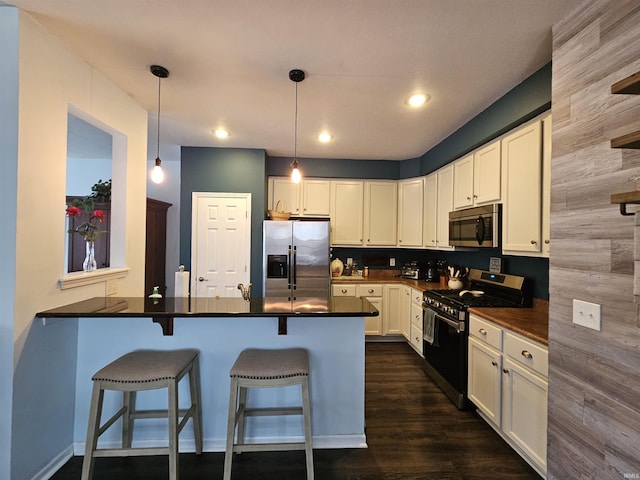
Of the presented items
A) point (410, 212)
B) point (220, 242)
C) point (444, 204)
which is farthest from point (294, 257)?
point (444, 204)

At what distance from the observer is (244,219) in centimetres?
391

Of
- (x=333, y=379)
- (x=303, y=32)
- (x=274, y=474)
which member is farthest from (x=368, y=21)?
(x=274, y=474)

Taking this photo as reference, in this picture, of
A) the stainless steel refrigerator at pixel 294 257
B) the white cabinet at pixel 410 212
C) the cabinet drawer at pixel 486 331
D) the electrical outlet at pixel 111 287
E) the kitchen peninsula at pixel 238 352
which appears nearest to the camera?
the kitchen peninsula at pixel 238 352

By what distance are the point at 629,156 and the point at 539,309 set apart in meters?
1.60

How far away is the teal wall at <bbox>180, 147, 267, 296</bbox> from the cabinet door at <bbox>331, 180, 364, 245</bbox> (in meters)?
1.05

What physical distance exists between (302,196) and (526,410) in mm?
3365

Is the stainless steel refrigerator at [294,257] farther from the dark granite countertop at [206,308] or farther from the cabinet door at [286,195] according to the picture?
the dark granite countertop at [206,308]

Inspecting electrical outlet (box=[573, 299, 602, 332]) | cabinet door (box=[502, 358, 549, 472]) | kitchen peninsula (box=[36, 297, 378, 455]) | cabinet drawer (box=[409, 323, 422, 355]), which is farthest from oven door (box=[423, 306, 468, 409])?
electrical outlet (box=[573, 299, 602, 332])

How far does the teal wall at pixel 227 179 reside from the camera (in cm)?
387

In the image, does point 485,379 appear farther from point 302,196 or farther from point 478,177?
point 302,196

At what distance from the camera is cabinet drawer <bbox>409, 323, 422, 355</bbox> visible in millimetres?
3497

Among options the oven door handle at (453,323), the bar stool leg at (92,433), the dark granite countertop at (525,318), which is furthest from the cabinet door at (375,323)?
the bar stool leg at (92,433)

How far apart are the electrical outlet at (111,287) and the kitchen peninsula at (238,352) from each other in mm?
241

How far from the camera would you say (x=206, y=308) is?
1835 mm
